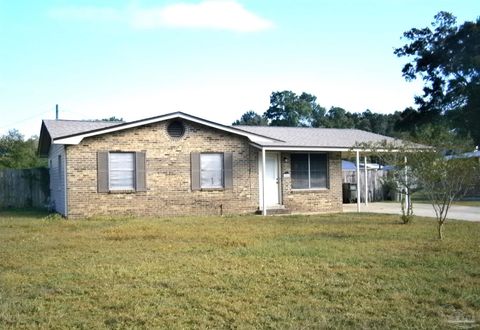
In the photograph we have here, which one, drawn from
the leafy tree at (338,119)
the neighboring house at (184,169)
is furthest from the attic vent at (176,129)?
the leafy tree at (338,119)

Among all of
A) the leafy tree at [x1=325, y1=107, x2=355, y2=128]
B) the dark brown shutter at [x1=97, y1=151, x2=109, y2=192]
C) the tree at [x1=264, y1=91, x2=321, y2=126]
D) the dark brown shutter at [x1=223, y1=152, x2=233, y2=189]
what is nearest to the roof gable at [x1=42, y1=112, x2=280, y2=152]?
the dark brown shutter at [x1=97, y1=151, x2=109, y2=192]

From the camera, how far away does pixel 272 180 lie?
761 inches

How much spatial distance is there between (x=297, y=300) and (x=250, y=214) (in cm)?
1218

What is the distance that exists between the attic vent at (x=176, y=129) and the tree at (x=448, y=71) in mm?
27901

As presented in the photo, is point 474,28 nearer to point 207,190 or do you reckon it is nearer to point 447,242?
point 207,190

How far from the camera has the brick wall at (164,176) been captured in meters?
16.5

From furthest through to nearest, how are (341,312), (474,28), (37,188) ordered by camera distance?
(474,28)
(37,188)
(341,312)

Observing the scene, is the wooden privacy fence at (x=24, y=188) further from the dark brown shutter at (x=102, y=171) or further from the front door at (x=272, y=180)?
the front door at (x=272, y=180)

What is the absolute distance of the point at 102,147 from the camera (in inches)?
656

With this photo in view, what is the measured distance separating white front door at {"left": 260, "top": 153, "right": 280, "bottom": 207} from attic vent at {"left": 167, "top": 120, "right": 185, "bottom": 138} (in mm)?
3405

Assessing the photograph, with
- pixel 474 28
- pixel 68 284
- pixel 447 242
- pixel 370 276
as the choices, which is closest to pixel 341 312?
pixel 370 276

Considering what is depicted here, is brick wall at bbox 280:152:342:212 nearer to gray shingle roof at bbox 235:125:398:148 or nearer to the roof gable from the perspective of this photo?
gray shingle roof at bbox 235:125:398:148

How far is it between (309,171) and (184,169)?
16.4 ft

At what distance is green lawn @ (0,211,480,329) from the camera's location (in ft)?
18.3
